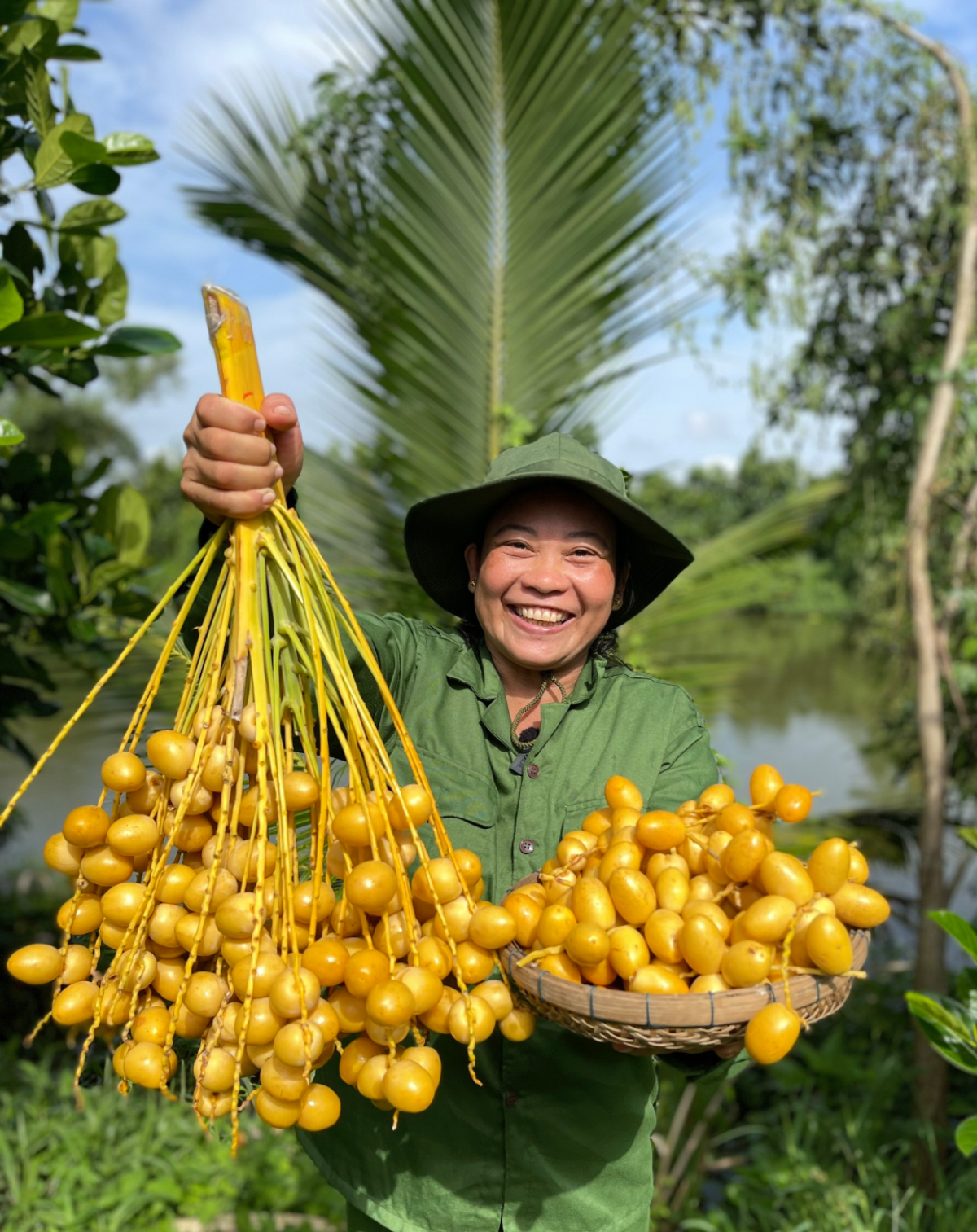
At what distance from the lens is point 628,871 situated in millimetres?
1224

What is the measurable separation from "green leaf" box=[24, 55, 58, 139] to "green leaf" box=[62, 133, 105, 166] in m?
0.10

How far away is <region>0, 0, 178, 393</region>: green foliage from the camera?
5.75 feet

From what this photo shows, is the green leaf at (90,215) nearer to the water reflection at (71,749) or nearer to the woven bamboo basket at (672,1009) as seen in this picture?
the water reflection at (71,749)

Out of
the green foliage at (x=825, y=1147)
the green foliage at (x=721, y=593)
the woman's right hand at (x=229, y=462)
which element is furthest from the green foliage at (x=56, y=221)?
the green foliage at (x=825, y=1147)

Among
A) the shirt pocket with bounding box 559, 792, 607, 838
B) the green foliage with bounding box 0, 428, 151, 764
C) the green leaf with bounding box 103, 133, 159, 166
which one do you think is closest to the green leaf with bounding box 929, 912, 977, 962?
the shirt pocket with bounding box 559, 792, 607, 838

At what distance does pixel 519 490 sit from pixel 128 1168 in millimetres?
2657

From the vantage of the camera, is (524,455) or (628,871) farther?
(524,455)

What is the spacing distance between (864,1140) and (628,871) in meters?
2.77

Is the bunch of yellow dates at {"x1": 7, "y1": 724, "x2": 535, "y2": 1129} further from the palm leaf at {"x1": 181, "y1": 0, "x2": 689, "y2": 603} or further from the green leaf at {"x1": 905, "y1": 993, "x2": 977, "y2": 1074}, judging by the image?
the palm leaf at {"x1": 181, "y1": 0, "x2": 689, "y2": 603}

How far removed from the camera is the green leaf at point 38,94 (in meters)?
1.75

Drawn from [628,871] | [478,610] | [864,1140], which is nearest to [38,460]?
[478,610]

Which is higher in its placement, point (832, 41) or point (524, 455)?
point (832, 41)

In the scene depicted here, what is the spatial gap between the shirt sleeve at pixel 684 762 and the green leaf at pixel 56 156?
147 centimetres

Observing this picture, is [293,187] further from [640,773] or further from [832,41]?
[640,773]
